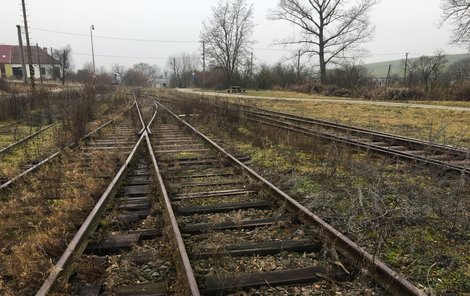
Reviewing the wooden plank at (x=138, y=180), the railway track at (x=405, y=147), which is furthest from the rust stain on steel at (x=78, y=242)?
the railway track at (x=405, y=147)

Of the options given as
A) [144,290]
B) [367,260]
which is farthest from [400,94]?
[144,290]

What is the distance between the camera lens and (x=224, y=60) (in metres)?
60.1

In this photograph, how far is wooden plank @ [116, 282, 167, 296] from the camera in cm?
333

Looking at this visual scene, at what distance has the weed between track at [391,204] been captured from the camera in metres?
3.81

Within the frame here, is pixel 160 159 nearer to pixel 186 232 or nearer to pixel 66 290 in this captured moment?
pixel 186 232

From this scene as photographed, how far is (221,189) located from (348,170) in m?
2.75

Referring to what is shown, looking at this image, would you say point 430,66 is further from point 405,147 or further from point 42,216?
point 42,216

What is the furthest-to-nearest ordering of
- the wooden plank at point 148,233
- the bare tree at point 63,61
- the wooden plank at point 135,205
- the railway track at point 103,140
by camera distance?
the bare tree at point 63,61, the railway track at point 103,140, the wooden plank at point 135,205, the wooden plank at point 148,233

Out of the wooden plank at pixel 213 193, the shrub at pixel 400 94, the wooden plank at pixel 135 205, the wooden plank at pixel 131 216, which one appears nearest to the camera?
the wooden plank at pixel 131 216

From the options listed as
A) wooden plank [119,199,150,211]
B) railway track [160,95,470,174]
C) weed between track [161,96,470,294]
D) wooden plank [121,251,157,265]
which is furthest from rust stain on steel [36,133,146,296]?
railway track [160,95,470,174]

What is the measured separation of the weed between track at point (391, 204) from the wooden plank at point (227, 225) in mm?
804

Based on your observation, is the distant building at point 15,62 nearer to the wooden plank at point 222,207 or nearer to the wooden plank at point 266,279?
the wooden plank at point 222,207

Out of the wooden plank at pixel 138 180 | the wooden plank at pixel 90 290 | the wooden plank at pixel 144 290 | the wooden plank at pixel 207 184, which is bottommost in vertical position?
the wooden plank at pixel 144 290

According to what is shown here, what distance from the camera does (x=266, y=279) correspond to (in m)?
3.53
